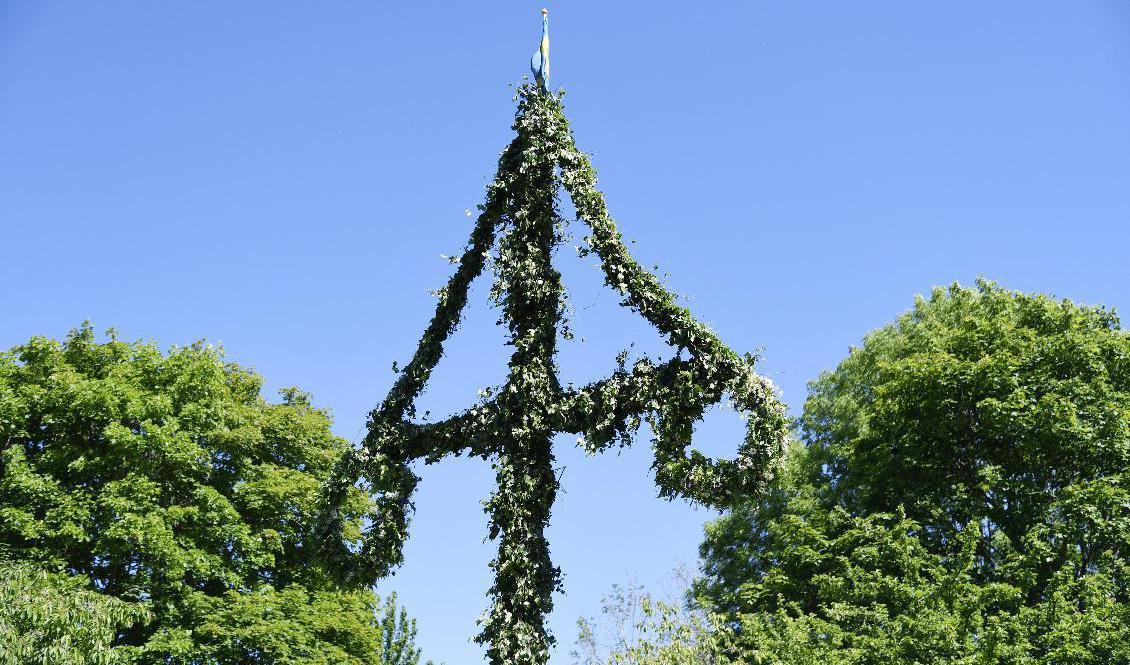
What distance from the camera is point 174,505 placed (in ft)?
81.2

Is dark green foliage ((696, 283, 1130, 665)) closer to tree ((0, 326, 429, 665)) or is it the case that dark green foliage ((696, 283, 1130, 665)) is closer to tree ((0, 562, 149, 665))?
tree ((0, 326, 429, 665))

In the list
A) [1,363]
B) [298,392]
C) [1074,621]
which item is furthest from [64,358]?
[1074,621]

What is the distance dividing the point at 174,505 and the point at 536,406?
16177 mm

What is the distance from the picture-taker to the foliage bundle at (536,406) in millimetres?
10891

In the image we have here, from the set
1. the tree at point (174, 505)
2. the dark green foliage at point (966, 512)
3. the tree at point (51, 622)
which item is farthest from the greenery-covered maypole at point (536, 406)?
the tree at point (174, 505)

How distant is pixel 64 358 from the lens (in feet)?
89.1

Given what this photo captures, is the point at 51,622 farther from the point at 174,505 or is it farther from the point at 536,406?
the point at 536,406

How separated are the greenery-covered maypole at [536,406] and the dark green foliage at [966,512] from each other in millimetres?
9360

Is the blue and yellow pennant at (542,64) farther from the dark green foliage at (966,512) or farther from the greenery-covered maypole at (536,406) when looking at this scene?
the dark green foliage at (966,512)

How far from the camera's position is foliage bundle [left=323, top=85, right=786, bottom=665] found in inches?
429

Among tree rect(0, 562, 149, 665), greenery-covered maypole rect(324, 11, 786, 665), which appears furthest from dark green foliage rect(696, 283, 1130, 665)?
tree rect(0, 562, 149, 665)

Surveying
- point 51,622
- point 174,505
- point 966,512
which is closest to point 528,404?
point 51,622

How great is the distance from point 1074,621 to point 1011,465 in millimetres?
4363

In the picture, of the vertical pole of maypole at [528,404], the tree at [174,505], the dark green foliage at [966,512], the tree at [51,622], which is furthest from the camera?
the tree at [174,505]
